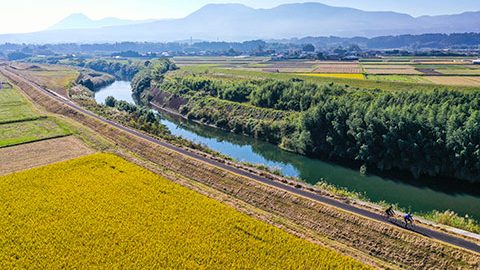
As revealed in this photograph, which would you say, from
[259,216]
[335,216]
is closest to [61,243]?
[259,216]

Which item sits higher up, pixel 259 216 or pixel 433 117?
pixel 433 117

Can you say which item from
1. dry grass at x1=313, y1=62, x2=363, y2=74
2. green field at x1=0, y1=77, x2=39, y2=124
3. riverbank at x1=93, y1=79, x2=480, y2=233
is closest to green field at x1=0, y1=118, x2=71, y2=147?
green field at x1=0, y1=77, x2=39, y2=124

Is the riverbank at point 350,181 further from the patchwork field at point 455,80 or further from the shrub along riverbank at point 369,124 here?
the patchwork field at point 455,80

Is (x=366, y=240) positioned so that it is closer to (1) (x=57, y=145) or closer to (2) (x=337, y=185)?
(2) (x=337, y=185)

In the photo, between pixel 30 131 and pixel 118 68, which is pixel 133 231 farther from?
pixel 118 68

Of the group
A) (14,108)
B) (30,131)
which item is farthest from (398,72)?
(14,108)

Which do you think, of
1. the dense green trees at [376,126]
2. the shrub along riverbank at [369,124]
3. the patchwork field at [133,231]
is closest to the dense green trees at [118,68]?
the shrub along riverbank at [369,124]
